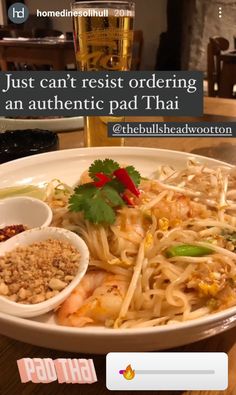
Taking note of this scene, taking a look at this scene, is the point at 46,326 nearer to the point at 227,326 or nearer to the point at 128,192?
the point at 227,326

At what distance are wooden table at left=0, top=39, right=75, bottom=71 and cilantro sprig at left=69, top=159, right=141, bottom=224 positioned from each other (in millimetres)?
1963

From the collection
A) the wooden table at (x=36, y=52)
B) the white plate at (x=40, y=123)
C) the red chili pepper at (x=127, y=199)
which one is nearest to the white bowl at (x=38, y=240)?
the red chili pepper at (x=127, y=199)

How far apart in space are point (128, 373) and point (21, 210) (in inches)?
14.6

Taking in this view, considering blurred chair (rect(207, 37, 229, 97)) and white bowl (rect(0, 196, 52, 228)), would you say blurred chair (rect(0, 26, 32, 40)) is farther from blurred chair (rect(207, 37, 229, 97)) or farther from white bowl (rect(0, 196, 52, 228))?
white bowl (rect(0, 196, 52, 228))

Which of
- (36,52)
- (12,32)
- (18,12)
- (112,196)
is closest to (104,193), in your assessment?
(112,196)

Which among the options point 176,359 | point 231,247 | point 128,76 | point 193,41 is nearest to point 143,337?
point 176,359

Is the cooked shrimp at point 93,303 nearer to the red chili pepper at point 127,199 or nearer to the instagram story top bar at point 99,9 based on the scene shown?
the red chili pepper at point 127,199

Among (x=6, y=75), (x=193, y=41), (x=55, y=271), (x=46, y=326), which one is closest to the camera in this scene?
(x=46, y=326)

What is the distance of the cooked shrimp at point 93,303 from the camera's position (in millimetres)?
452

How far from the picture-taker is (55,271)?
50 cm

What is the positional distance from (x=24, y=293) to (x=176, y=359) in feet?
0.61

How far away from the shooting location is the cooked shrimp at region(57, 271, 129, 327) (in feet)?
1.48

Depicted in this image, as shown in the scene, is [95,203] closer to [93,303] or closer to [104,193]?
[104,193]

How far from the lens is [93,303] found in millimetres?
464
